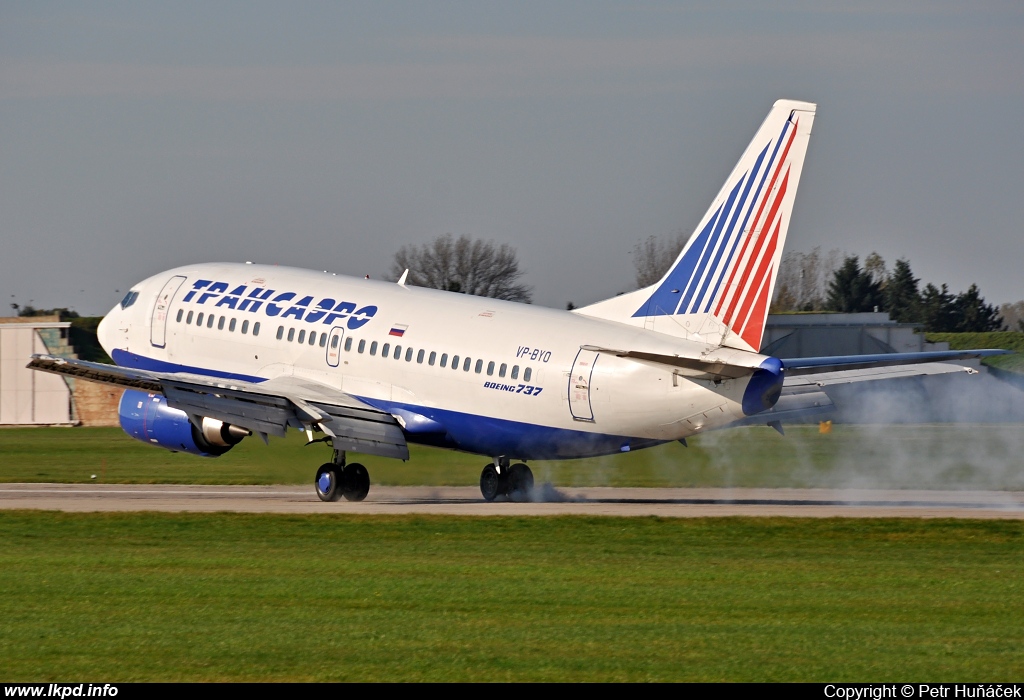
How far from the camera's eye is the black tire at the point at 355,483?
Result: 118 ft

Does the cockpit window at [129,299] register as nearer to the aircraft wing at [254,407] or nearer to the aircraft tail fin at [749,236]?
the aircraft wing at [254,407]

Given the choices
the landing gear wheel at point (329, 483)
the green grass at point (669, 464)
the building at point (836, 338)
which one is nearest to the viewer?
the landing gear wheel at point (329, 483)

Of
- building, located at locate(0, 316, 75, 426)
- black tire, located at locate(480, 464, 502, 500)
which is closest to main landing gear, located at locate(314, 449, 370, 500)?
black tire, located at locate(480, 464, 502, 500)

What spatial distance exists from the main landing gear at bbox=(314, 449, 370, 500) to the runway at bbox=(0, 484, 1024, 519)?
1.08ft

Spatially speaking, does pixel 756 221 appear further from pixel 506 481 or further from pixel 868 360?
pixel 506 481

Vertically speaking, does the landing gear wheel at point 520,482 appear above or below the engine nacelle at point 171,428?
below

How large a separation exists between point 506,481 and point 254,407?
715cm

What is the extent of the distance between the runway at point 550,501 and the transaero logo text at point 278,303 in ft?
16.4

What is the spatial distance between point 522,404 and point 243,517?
738cm

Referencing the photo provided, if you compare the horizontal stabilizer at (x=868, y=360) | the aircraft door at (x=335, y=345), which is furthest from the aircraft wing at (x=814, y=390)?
the aircraft door at (x=335, y=345)

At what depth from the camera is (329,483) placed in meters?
35.9

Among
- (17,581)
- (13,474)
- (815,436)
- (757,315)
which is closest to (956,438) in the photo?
(815,436)

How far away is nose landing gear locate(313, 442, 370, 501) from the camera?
3591 centimetres
